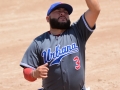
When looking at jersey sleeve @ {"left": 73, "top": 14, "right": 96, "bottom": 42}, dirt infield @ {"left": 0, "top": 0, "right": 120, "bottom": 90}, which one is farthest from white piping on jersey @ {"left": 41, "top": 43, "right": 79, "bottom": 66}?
dirt infield @ {"left": 0, "top": 0, "right": 120, "bottom": 90}

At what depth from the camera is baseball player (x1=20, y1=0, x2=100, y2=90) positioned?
10.0 ft

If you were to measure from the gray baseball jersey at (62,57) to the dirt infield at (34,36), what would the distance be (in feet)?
11.9

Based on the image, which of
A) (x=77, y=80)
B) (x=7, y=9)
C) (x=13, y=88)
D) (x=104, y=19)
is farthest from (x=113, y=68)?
(x=7, y=9)

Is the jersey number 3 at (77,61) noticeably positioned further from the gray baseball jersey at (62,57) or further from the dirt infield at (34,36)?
the dirt infield at (34,36)

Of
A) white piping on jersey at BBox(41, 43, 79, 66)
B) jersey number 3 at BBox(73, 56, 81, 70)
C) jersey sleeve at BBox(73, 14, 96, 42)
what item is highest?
jersey sleeve at BBox(73, 14, 96, 42)

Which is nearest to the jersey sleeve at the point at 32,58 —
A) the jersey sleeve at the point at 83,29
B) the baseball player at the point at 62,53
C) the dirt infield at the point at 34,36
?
the baseball player at the point at 62,53

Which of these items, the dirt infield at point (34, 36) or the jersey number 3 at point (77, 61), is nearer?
the jersey number 3 at point (77, 61)

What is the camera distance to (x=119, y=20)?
12.4 metres

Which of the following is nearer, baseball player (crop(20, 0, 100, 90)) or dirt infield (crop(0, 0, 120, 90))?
baseball player (crop(20, 0, 100, 90))

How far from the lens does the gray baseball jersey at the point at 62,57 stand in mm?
3062

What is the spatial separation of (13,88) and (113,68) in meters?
2.31

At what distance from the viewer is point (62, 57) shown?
306 centimetres

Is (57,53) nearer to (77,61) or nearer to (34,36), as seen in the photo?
(77,61)

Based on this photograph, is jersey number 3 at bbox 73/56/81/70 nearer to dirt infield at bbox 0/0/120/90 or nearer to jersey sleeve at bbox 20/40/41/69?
jersey sleeve at bbox 20/40/41/69
